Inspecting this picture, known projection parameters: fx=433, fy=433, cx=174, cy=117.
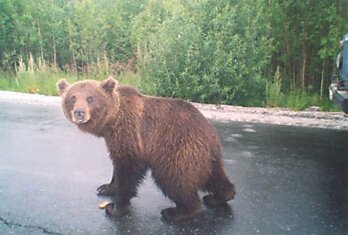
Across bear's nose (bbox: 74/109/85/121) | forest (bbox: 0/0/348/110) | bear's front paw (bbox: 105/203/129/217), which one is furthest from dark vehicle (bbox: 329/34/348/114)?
bear's nose (bbox: 74/109/85/121)

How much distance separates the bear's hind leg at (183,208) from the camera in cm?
398

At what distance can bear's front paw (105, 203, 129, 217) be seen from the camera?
4.15 m

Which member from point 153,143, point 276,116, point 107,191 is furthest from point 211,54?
point 153,143

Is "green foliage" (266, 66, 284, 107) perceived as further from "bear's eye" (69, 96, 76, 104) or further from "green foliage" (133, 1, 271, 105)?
"bear's eye" (69, 96, 76, 104)

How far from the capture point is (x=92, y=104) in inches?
159

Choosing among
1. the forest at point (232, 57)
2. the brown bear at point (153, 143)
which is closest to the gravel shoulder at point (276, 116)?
the forest at point (232, 57)

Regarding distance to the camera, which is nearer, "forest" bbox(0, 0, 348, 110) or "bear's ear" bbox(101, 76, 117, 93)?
"bear's ear" bbox(101, 76, 117, 93)

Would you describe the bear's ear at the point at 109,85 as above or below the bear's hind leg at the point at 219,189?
above

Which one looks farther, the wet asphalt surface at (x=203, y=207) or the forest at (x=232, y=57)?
the forest at (x=232, y=57)

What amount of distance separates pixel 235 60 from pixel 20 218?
24.2 ft

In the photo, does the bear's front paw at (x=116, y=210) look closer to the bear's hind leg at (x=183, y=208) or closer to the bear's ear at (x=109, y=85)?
the bear's hind leg at (x=183, y=208)

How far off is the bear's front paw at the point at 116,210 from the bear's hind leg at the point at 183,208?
1.30ft

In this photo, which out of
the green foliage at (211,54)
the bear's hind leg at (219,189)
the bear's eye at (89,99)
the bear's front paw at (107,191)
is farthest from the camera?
→ the green foliage at (211,54)

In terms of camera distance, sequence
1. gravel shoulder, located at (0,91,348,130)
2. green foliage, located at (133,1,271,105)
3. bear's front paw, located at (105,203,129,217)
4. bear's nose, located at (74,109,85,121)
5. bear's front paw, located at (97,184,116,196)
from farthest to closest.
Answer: green foliage, located at (133,1,271,105), gravel shoulder, located at (0,91,348,130), bear's front paw, located at (97,184,116,196), bear's front paw, located at (105,203,129,217), bear's nose, located at (74,109,85,121)
